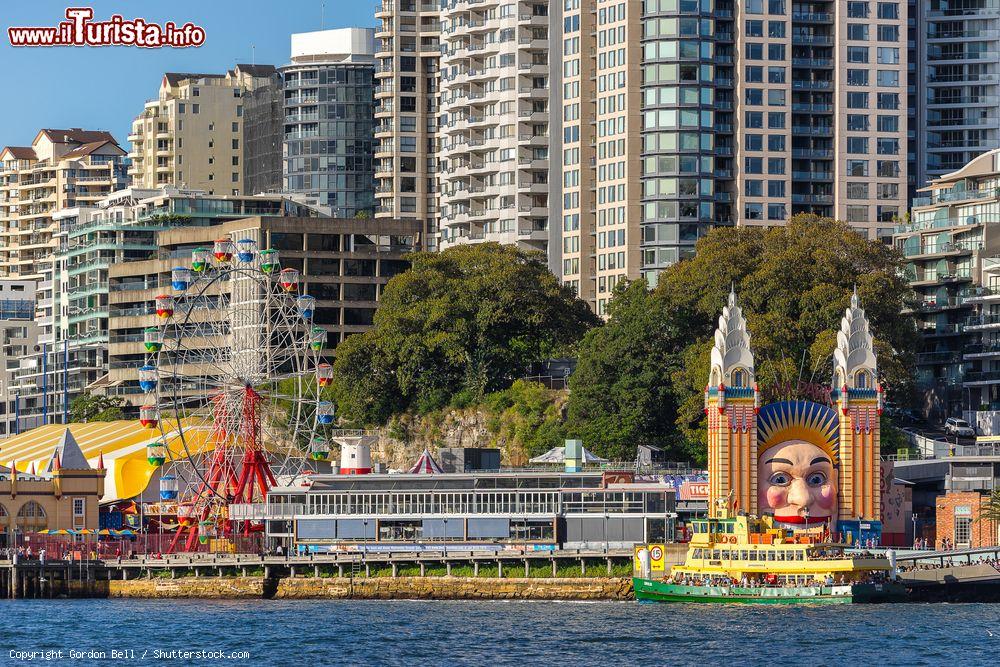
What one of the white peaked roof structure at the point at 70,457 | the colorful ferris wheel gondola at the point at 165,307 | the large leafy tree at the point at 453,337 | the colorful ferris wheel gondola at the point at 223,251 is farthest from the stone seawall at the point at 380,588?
the large leafy tree at the point at 453,337

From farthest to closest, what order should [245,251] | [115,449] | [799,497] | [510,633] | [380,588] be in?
[115,449]
[245,251]
[380,588]
[799,497]
[510,633]

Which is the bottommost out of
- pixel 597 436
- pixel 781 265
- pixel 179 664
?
pixel 179 664

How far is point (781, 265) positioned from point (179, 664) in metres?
70.5

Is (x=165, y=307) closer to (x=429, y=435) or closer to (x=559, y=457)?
(x=559, y=457)

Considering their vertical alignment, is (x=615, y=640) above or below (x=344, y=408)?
below

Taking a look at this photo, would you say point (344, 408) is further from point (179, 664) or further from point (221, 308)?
point (179, 664)

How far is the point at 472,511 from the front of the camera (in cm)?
13662

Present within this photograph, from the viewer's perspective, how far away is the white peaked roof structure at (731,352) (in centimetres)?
13600

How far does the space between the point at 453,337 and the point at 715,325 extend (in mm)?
21139

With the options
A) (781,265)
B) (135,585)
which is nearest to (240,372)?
(135,585)

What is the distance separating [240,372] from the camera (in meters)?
147

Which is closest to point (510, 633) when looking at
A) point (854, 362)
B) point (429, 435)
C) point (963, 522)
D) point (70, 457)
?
point (854, 362)

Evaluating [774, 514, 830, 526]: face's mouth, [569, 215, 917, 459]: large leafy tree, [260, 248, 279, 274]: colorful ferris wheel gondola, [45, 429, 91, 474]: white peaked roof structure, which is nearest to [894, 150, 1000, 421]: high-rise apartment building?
[569, 215, 917, 459]: large leafy tree

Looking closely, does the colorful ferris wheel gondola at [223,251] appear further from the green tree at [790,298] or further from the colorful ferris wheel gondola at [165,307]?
the green tree at [790,298]
